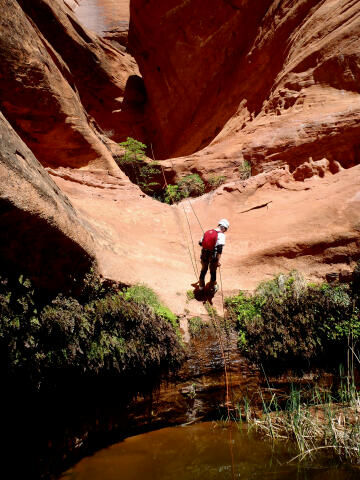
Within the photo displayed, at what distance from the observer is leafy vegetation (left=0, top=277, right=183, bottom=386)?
3.90 m

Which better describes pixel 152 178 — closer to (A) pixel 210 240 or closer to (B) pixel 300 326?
(A) pixel 210 240

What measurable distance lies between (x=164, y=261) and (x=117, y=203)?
3914 millimetres

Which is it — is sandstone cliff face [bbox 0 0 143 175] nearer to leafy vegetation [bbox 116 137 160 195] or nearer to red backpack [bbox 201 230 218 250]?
leafy vegetation [bbox 116 137 160 195]

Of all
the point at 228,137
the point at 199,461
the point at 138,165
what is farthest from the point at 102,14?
the point at 199,461

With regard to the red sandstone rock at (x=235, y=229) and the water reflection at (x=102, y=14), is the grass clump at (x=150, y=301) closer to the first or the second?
the red sandstone rock at (x=235, y=229)

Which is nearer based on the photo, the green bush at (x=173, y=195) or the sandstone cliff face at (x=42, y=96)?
the sandstone cliff face at (x=42, y=96)

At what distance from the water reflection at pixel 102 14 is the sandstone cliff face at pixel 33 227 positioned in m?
33.3

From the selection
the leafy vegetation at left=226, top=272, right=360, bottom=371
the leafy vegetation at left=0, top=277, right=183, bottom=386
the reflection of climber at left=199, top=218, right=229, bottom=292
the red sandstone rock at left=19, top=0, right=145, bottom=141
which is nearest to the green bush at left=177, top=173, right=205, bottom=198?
the reflection of climber at left=199, top=218, right=229, bottom=292

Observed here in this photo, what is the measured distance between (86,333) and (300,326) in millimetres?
3822

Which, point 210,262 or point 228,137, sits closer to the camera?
point 210,262

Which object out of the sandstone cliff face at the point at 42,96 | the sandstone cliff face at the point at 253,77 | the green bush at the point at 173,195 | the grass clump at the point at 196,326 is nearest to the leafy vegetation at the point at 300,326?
the grass clump at the point at 196,326

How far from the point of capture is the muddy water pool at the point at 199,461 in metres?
3.87

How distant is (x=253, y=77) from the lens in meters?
14.6

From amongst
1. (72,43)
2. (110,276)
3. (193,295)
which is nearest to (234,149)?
(193,295)
